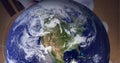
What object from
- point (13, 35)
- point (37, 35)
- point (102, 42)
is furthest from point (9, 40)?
point (102, 42)

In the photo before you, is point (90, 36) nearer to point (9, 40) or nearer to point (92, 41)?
point (92, 41)

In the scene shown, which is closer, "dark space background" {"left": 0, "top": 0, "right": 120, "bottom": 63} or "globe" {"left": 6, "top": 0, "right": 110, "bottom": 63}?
"globe" {"left": 6, "top": 0, "right": 110, "bottom": 63}

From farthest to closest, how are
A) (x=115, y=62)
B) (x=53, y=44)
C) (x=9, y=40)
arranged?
(x=115, y=62) < (x=9, y=40) < (x=53, y=44)

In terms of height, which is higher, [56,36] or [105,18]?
[56,36]

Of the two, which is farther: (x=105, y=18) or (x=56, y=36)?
(x=105, y=18)

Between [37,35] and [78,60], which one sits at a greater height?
[37,35]

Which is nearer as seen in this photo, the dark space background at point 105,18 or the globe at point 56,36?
the globe at point 56,36

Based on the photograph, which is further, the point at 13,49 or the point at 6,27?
the point at 6,27

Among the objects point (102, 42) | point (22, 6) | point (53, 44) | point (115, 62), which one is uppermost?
point (22, 6)
